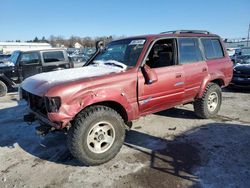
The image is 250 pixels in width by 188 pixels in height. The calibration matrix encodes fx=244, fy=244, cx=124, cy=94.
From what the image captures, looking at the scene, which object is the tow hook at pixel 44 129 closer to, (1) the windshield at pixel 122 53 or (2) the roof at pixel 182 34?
(1) the windshield at pixel 122 53

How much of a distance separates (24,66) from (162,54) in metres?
7.11

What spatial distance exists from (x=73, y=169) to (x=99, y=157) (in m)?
0.43

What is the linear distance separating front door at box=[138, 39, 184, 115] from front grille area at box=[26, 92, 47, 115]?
159cm

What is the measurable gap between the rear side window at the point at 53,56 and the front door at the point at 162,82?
6860 mm

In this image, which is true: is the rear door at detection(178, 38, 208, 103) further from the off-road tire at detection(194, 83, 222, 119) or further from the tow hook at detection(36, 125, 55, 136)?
the tow hook at detection(36, 125, 55, 136)

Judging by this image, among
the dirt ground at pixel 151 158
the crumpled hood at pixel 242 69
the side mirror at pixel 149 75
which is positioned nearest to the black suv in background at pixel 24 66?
the dirt ground at pixel 151 158

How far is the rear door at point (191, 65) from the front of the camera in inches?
194

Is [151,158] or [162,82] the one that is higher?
[162,82]

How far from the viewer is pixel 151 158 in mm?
3957

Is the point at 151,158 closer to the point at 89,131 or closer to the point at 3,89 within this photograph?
the point at 89,131

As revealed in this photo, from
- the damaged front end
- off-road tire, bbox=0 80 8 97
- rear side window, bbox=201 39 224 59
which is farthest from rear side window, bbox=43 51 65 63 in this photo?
rear side window, bbox=201 39 224 59

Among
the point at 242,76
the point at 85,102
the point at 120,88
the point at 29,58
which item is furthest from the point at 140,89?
the point at 29,58

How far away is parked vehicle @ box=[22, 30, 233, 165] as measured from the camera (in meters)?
3.54

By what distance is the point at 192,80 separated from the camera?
5.07 meters
